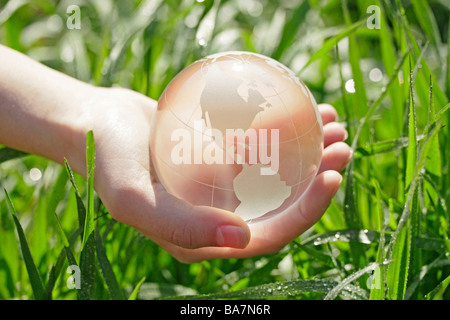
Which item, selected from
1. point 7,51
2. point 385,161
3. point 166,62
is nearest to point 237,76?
point 7,51

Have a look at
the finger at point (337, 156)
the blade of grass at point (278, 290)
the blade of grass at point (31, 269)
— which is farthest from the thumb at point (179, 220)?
the finger at point (337, 156)

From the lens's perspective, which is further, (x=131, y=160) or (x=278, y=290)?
(x=131, y=160)

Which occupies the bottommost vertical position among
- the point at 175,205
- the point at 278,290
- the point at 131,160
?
the point at 278,290

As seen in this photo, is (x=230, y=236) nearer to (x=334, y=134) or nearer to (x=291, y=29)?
(x=334, y=134)

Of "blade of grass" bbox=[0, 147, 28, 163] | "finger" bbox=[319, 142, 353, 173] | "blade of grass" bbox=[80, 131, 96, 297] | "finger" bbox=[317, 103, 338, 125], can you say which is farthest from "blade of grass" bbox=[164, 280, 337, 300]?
"blade of grass" bbox=[0, 147, 28, 163]

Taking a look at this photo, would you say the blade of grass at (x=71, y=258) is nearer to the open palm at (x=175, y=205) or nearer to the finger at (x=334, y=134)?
the open palm at (x=175, y=205)

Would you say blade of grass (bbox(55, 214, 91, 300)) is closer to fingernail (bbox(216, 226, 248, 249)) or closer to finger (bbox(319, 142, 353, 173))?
fingernail (bbox(216, 226, 248, 249))

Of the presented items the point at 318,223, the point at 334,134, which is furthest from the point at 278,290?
the point at 334,134
